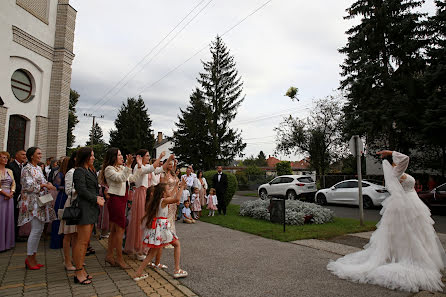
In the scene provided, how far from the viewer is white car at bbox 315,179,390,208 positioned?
1511 centimetres

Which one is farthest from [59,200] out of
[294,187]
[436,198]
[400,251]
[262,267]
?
[436,198]

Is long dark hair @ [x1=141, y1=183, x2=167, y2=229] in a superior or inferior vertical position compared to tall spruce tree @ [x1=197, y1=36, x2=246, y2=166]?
inferior

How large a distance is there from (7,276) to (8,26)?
12058mm

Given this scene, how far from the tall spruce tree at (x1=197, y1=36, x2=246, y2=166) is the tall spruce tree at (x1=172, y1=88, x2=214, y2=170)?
668 mm

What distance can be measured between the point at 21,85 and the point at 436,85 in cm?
2064

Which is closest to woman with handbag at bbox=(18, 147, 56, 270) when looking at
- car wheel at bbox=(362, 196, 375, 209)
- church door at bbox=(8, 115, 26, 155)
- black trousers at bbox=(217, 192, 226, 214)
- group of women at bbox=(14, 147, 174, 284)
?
group of women at bbox=(14, 147, 174, 284)

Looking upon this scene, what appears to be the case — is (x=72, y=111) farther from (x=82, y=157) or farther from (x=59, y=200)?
(x=82, y=157)

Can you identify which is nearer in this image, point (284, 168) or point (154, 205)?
point (154, 205)

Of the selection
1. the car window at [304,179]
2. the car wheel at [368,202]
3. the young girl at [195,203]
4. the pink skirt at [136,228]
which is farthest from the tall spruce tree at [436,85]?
the pink skirt at [136,228]

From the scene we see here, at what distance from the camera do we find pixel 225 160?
35125 mm

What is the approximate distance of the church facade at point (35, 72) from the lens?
489 inches

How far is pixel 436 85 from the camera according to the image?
15.5m

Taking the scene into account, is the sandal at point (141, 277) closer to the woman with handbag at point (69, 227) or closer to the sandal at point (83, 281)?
the sandal at point (83, 281)

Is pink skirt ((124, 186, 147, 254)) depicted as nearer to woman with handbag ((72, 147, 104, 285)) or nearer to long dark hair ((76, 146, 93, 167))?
woman with handbag ((72, 147, 104, 285))
